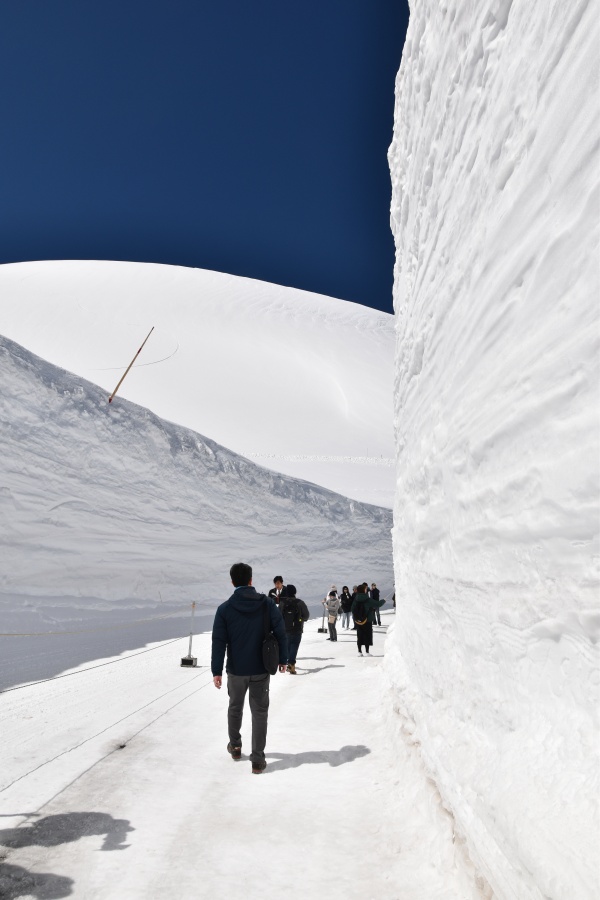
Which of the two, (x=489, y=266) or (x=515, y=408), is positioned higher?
(x=489, y=266)

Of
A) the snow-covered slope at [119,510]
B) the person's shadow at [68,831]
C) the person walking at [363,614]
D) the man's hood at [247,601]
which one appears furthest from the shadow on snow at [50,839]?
the snow-covered slope at [119,510]

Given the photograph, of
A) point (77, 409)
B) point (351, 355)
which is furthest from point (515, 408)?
point (351, 355)

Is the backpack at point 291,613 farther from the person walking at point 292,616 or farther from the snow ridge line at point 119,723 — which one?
the snow ridge line at point 119,723

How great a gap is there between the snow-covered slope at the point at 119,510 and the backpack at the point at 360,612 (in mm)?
6383

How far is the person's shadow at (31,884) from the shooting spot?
2.94 meters

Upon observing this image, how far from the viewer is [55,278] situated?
54.2 metres

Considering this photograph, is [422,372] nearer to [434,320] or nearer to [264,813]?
[434,320]

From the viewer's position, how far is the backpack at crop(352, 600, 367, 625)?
11.8 m

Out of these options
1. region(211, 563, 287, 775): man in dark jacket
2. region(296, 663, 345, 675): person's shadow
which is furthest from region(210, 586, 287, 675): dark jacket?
region(296, 663, 345, 675): person's shadow

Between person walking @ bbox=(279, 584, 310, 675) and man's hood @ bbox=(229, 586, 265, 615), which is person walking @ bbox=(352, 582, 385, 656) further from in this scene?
man's hood @ bbox=(229, 586, 265, 615)

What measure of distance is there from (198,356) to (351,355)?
1193 centimetres

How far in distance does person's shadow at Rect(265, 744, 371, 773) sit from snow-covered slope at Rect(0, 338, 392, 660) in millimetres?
9930

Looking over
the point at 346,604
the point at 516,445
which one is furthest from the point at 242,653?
the point at 346,604

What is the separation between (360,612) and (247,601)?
23.2 feet
